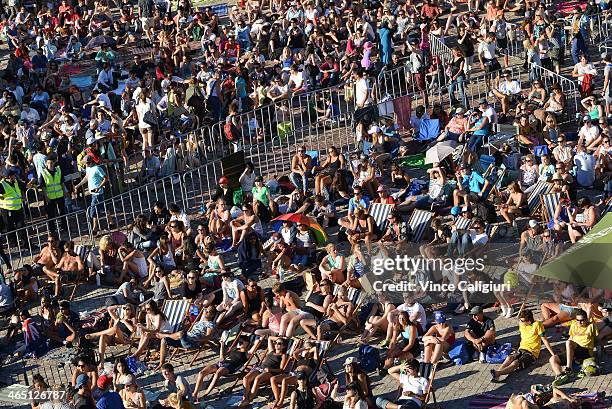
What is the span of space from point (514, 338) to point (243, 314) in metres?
3.94

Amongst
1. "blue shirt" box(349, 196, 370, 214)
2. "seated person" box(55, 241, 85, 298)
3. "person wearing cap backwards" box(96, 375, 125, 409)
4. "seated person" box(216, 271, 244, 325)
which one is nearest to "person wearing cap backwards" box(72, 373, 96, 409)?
"person wearing cap backwards" box(96, 375, 125, 409)

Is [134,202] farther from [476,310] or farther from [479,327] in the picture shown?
[479,327]

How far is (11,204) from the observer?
2397cm

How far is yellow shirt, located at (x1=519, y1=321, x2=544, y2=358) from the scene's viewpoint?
62.0 ft

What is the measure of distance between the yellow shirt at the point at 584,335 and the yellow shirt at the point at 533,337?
458 millimetres

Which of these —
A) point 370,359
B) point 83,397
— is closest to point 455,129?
point 370,359

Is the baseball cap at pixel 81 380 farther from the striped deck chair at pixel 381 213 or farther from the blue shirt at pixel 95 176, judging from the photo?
the blue shirt at pixel 95 176

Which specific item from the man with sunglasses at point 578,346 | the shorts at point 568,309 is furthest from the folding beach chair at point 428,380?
the shorts at point 568,309

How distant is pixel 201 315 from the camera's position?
2081 cm

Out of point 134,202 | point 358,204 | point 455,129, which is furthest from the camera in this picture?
point 455,129

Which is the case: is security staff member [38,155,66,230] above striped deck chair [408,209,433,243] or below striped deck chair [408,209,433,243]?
above

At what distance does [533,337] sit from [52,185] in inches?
373

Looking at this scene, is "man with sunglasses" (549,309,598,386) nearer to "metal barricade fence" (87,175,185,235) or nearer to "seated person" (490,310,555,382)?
"seated person" (490,310,555,382)

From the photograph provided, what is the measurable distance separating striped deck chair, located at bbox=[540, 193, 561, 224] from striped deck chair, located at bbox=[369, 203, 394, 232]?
7.81 ft
